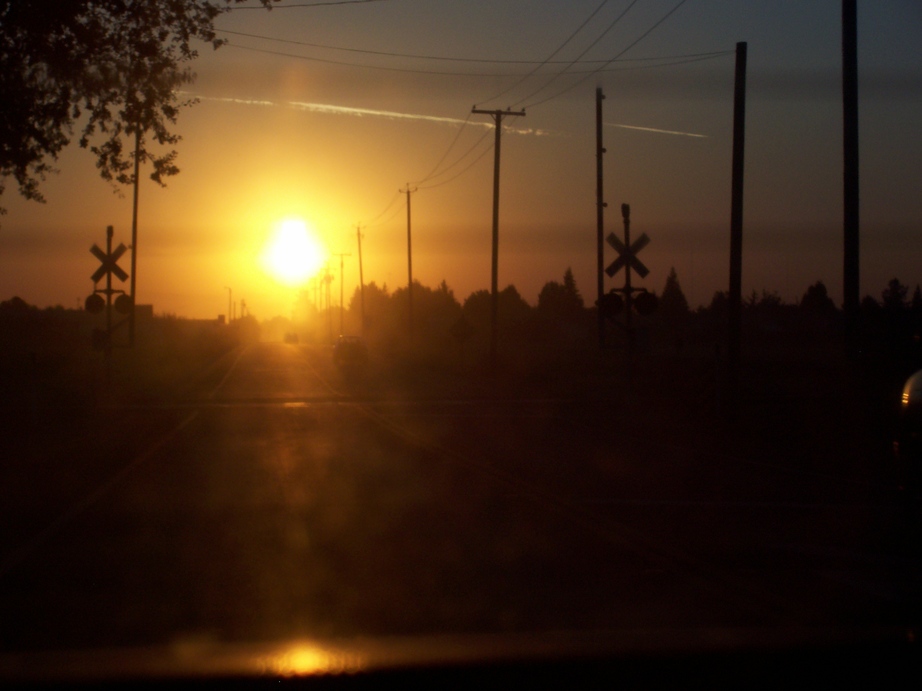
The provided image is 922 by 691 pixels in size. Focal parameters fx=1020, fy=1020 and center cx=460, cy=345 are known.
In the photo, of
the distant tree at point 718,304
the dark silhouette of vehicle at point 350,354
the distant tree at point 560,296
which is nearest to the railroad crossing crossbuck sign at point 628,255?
the dark silhouette of vehicle at point 350,354

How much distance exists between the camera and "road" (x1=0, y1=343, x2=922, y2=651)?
6641 mm

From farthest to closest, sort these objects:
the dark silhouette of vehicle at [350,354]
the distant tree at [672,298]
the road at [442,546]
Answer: the distant tree at [672,298]
the dark silhouette of vehicle at [350,354]
the road at [442,546]

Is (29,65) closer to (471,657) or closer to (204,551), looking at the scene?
(204,551)

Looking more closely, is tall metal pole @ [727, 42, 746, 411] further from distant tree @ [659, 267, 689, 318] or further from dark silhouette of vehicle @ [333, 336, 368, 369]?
distant tree @ [659, 267, 689, 318]

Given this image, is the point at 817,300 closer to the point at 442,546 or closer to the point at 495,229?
the point at 495,229

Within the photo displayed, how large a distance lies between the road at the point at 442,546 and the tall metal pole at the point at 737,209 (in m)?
6.86

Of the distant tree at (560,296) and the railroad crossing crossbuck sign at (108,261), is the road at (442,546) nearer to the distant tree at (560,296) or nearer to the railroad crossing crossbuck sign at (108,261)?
the railroad crossing crossbuck sign at (108,261)

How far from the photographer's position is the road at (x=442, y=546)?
6.64 meters

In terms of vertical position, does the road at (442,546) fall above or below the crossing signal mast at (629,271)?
below

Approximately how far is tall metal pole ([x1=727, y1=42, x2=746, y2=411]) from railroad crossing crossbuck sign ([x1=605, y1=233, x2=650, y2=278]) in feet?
9.15

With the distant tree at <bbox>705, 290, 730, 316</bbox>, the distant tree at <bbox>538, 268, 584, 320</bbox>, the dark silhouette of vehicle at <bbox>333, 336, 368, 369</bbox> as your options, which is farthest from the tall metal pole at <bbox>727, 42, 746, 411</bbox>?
the distant tree at <bbox>538, 268, 584, 320</bbox>

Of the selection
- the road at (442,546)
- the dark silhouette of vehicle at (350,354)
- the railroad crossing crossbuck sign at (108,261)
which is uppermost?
the railroad crossing crossbuck sign at (108,261)

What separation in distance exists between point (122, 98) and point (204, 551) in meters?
15.9

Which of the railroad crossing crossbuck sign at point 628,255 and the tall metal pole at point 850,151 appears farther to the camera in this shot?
the railroad crossing crossbuck sign at point 628,255
